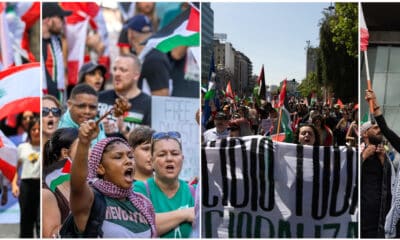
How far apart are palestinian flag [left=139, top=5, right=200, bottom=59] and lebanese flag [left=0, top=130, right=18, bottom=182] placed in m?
1.63

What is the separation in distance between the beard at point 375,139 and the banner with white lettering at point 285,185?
239 mm

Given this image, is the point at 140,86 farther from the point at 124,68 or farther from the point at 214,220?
the point at 214,220

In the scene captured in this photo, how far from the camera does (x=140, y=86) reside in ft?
24.7

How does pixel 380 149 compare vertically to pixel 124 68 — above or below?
below

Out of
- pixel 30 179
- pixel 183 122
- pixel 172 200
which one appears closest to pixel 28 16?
pixel 30 179

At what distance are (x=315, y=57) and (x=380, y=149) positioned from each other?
3.80 feet

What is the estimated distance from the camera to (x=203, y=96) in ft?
24.8

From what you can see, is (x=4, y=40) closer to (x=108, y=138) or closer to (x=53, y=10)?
(x=53, y=10)

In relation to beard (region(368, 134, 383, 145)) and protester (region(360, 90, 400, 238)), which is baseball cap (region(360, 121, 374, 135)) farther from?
beard (region(368, 134, 383, 145))

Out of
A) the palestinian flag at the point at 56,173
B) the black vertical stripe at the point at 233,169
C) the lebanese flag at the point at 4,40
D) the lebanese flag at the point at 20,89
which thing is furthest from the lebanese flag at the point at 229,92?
the lebanese flag at the point at 4,40

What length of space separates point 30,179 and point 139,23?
196cm

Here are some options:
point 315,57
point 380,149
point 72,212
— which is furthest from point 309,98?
point 72,212

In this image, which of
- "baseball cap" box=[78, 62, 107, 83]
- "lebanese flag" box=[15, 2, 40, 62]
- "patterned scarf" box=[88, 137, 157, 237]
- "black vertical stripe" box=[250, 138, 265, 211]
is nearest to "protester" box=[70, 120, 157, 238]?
"patterned scarf" box=[88, 137, 157, 237]

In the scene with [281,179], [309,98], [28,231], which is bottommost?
[28,231]
